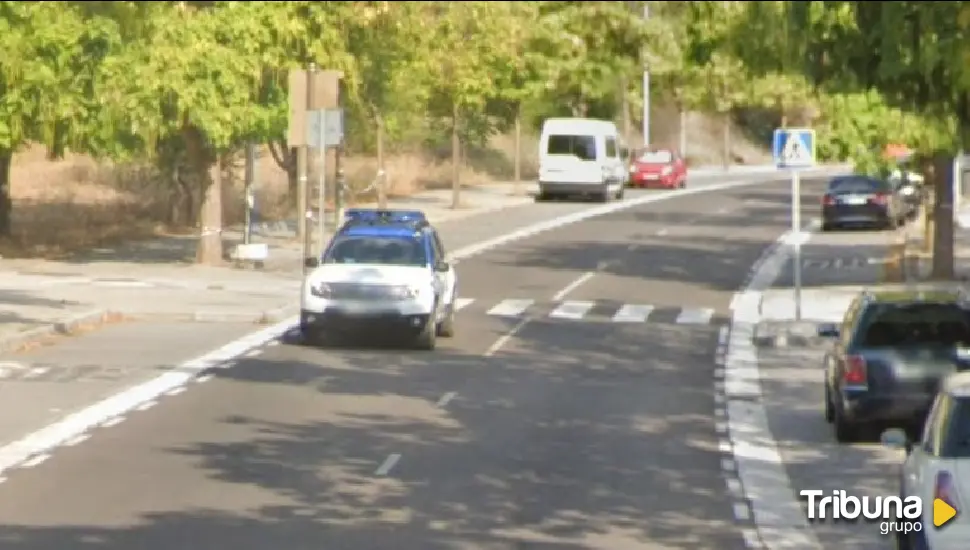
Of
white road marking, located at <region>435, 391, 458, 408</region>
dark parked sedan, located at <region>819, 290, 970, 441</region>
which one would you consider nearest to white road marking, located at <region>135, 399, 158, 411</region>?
white road marking, located at <region>435, 391, 458, 408</region>

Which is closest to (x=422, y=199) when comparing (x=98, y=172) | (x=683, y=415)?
(x=98, y=172)

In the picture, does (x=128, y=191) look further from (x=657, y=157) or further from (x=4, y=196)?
(x=657, y=157)

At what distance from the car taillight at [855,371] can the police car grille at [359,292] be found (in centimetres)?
979

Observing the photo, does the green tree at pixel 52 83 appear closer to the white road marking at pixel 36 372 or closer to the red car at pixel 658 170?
the white road marking at pixel 36 372

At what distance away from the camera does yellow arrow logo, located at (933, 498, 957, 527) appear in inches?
449

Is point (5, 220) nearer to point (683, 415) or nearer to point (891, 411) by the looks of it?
point (683, 415)

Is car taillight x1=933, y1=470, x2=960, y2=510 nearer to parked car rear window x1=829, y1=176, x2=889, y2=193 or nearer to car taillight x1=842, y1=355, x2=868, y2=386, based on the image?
car taillight x1=842, y1=355, x2=868, y2=386

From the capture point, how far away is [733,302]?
36.9 meters

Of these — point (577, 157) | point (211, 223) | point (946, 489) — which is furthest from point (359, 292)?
point (577, 157)

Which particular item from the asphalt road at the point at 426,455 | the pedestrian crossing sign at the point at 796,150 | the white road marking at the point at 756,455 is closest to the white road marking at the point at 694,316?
the asphalt road at the point at 426,455

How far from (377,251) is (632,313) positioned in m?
6.72

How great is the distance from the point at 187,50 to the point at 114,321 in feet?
24.9

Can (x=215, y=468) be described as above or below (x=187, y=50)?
below

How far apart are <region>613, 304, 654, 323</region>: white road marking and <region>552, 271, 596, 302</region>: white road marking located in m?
1.66
